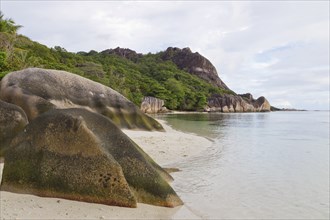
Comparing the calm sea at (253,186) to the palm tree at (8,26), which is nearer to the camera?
the calm sea at (253,186)

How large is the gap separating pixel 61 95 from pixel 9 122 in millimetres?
6150

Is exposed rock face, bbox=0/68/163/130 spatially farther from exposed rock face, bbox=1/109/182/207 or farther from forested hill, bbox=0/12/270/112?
forested hill, bbox=0/12/270/112

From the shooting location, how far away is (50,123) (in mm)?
5707

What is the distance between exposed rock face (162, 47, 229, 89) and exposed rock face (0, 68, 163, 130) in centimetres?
11201

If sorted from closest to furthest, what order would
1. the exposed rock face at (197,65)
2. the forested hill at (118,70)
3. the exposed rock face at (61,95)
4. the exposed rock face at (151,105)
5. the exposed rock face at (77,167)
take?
the exposed rock face at (77,167), the exposed rock face at (61,95), the forested hill at (118,70), the exposed rock face at (151,105), the exposed rock face at (197,65)

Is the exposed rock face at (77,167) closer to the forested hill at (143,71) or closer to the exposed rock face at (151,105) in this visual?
the forested hill at (143,71)

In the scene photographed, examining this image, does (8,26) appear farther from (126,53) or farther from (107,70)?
(126,53)

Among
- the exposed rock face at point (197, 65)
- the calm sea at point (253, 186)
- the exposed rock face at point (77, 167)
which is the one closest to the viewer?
the exposed rock face at point (77, 167)

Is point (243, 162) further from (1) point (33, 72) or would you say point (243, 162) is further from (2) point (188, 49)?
(2) point (188, 49)

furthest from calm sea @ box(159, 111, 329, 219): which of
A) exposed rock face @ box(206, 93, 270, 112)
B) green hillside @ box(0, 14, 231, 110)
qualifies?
exposed rock face @ box(206, 93, 270, 112)

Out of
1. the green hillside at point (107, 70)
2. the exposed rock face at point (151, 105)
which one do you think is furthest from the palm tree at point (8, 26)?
the exposed rock face at point (151, 105)

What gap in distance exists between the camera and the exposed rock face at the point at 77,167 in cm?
542

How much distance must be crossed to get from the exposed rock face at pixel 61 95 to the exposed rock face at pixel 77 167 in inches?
234

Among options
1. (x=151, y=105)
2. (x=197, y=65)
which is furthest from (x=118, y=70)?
(x=197, y=65)
